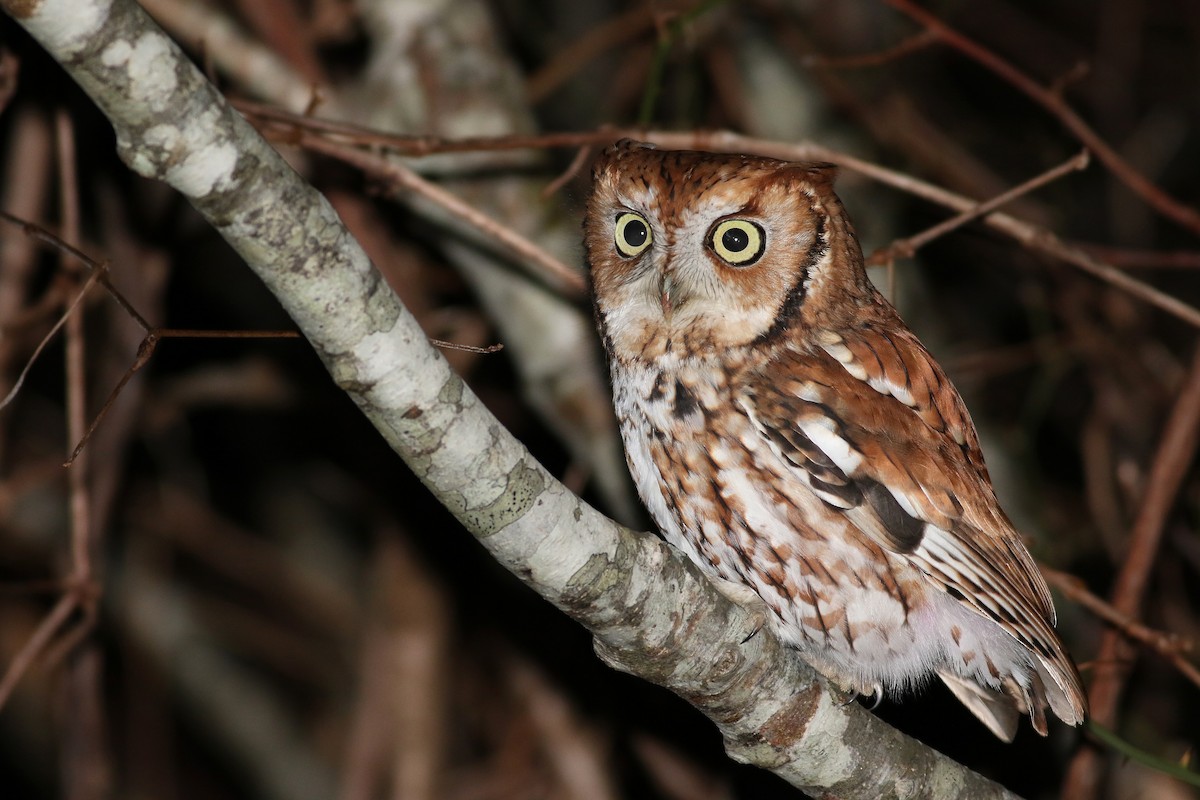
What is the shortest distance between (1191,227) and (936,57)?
2.35 metres

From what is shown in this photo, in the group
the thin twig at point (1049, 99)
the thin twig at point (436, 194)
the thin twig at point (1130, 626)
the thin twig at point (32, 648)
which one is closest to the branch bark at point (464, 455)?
the thin twig at point (1130, 626)

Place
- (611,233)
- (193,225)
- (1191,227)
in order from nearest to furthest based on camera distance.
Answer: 1. (611,233)
2. (1191,227)
3. (193,225)

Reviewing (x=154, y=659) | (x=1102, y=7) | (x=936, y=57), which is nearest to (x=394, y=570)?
(x=154, y=659)

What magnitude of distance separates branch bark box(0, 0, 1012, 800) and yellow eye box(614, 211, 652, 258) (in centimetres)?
64

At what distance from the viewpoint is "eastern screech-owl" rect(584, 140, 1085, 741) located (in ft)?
6.00

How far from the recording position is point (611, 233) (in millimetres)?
2039

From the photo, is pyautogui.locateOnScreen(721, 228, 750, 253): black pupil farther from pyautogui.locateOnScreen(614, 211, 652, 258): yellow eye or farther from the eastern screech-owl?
pyautogui.locateOnScreen(614, 211, 652, 258): yellow eye

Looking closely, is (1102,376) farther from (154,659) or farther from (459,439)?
(154,659)

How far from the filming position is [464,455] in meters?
1.29

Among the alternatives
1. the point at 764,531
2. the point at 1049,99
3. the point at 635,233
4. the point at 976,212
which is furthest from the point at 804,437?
the point at 1049,99

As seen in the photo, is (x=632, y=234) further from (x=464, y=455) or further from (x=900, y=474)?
(x=464, y=455)

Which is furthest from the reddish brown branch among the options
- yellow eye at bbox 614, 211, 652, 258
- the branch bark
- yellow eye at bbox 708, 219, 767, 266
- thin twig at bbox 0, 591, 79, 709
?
thin twig at bbox 0, 591, 79, 709

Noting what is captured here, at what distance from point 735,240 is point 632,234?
184 mm

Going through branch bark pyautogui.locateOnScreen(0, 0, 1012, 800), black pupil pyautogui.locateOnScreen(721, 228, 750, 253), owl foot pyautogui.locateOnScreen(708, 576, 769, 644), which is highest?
black pupil pyautogui.locateOnScreen(721, 228, 750, 253)
